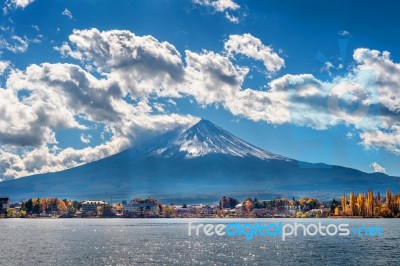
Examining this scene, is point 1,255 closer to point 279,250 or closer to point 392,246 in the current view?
point 279,250

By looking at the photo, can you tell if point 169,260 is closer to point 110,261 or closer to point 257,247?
point 110,261

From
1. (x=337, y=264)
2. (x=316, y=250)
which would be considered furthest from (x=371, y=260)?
(x=316, y=250)

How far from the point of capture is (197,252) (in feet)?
308

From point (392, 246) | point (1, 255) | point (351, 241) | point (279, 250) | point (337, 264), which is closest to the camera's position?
point (337, 264)

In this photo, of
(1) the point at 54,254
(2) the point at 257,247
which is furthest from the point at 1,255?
(2) the point at 257,247

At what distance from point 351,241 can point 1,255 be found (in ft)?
217

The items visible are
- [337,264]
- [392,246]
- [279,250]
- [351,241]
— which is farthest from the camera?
[351,241]

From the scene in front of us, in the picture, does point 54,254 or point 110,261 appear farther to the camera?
point 54,254

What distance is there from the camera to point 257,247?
335 feet

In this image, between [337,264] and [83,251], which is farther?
[83,251]

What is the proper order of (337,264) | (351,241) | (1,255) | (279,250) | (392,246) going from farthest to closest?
(351,241)
(392,246)
(279,250)
(1,255)
(337,264)

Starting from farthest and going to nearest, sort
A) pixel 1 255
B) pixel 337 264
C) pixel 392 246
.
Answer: pixel 392 246, pixel 1 255, pixel 337 264

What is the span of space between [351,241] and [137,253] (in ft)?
154

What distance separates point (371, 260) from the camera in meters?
81.6
